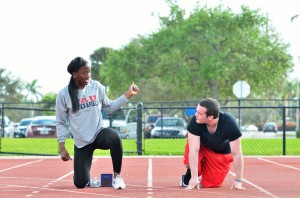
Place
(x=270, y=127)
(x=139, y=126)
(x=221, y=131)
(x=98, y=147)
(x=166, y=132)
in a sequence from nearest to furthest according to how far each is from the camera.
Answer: (x=221, y=131)
(x=98, y=147)
(x=139, y=126)
(x=166, y=132)
(x=270, y=127)

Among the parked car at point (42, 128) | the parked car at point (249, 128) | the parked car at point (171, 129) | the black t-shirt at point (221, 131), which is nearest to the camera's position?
the black t-shirt at point (221, 131)

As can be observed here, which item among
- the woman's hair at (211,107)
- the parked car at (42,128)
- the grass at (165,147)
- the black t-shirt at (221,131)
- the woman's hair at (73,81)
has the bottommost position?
the grass at (165,147)

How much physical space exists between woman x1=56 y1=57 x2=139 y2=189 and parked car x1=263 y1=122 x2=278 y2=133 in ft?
76.9

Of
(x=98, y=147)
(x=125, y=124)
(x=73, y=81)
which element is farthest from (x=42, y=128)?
(x=73, y=81)

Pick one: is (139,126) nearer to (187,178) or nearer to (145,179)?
(145,179)

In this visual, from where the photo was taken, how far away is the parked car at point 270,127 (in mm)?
33322

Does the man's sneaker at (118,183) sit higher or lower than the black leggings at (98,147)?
lower

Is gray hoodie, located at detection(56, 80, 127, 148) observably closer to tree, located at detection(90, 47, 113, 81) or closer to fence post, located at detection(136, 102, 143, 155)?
Result: fence post, located at detection(136, 102, 143, 155)

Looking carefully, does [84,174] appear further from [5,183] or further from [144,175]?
[144,175]

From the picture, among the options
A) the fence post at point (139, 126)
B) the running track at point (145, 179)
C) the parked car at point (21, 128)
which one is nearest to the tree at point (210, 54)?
the parked car at point (21, 128)

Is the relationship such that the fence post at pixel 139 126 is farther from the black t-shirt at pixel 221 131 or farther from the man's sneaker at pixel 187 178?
the black t-shirt at pixel 221 131

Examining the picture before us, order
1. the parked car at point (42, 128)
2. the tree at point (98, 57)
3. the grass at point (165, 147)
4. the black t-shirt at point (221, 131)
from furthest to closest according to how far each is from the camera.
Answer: the tree at point (98, 57), the parked car at point (42, 128), the grass at point (165, 147), the black t-shirt at point (221, 131)

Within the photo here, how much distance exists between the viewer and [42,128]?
35.6 metres

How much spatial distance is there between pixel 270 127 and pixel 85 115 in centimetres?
2517
